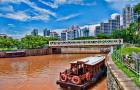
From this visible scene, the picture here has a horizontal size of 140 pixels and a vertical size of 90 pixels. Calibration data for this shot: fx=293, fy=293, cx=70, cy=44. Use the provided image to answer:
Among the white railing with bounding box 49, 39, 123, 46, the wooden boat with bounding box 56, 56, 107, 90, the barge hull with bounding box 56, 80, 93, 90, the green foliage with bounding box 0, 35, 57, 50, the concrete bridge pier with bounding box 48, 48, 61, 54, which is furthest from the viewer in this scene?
the green foliage with bounding box 0, 35, 57, 50

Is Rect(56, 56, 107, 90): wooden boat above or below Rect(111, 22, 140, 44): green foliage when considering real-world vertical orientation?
below

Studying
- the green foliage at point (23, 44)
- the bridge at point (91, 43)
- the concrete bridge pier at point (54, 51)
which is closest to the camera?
the bridge at point (91, 43)

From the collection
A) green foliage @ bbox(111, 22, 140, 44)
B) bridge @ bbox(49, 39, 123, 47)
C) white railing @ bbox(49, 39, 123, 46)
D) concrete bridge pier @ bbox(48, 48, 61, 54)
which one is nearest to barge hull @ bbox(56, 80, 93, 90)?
green foliage @ bbox(111, 22, 140, 44)

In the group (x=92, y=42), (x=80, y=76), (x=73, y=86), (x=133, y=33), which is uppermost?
(x=133, y=33)

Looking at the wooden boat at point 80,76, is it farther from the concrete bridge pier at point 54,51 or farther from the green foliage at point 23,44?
the green foliage at point 23,44

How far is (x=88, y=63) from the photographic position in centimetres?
2372

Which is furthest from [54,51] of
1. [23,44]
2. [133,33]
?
[133,33]

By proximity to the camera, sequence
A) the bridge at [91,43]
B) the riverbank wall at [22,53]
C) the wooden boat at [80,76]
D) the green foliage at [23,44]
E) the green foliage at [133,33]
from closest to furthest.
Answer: the wooden boat at [80,76] < the green foliage at [133,33] < the riverbank wall at [22,53] < the bridge at [91,43] < the green foliage at [23,44]

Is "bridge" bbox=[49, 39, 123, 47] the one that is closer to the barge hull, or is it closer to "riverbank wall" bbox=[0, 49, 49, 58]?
"riverbank wall" bbox=[0, 49, 49, 58]

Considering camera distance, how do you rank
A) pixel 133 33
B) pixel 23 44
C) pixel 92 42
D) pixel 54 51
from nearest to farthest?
pixel 133 33
pixel 92 42
pixel 54 51
pixel 23 44

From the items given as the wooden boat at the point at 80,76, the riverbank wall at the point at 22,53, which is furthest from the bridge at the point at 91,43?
the wooden boat at the point at 80,76

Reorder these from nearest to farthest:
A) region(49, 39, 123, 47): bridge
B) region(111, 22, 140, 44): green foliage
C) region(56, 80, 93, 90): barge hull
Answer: region(56, 80, 93, 90): barge hull
region(111, 22, 140, 44): green foliage
region(49, 39, 123, 47): bridge

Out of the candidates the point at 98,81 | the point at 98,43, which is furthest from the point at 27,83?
the point at 98,43

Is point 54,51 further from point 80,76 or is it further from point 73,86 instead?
point 73,86
